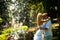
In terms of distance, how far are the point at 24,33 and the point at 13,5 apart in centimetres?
534

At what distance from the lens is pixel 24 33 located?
11258 millimetres

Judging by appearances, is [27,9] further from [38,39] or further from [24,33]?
[38,39]

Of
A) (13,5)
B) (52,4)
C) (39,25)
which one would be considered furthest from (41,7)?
(39,25)

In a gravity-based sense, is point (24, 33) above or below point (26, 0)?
below

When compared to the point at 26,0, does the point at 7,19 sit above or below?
below

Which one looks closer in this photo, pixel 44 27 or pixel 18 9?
pixel 44 27

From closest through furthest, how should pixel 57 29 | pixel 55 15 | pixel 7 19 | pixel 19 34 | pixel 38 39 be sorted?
pixel 38 39, pixel 19 34, pixel 57 29, pixel 55 15, pixel 7 19

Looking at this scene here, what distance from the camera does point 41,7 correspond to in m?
15.9

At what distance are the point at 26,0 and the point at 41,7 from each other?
3.56 ft

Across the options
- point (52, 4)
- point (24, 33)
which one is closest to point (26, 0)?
point (52, 4)

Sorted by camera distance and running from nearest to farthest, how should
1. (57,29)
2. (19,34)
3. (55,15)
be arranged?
1. (19,34)
2. (57,29)
3. (55,15)

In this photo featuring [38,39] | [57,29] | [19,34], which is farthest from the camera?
[57,29]

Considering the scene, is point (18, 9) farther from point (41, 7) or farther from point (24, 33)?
point (24, 33)

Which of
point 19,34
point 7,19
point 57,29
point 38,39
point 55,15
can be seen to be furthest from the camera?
point 7,19
